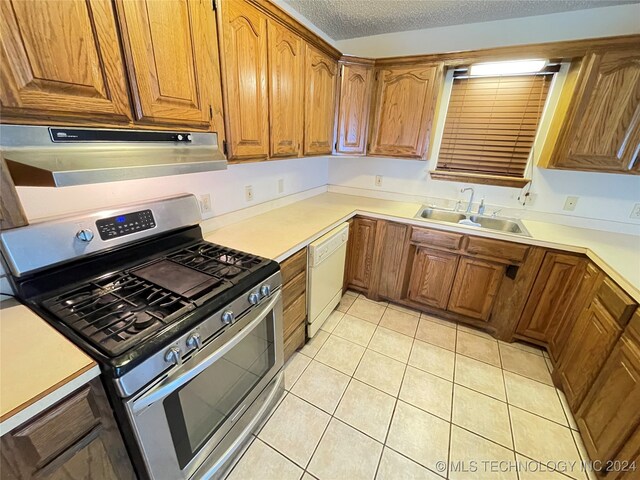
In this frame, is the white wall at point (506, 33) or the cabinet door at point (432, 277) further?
the cabinet door at point (432, 277)

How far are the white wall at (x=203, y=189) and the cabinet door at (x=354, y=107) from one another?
17.9 inches

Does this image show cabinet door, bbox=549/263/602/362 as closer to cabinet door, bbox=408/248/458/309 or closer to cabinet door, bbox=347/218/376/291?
cabinet door, bbox=408/248/458/309

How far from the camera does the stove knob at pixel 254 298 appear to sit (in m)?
1.14

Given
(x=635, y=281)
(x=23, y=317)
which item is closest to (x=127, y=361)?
(x=23, y=317)

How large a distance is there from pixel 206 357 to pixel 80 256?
63 centimetres

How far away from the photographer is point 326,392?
5.41 feet

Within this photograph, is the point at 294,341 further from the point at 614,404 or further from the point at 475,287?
the point at 614,404

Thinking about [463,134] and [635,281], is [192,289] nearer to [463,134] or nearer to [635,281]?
[635,281]

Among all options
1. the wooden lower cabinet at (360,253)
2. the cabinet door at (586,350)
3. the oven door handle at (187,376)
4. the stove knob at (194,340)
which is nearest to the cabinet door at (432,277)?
the wooden lower cabinet at (360,253)

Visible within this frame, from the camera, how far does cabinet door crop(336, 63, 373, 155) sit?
2176mm

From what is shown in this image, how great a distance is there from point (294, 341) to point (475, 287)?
4.88 feet

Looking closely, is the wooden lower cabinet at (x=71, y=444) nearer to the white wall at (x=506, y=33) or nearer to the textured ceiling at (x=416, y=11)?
the textured ceiling at (x=416, y=11)

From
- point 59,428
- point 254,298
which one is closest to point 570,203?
point 254,298

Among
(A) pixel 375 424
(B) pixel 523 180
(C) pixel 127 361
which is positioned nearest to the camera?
(C) pixel 127 361
